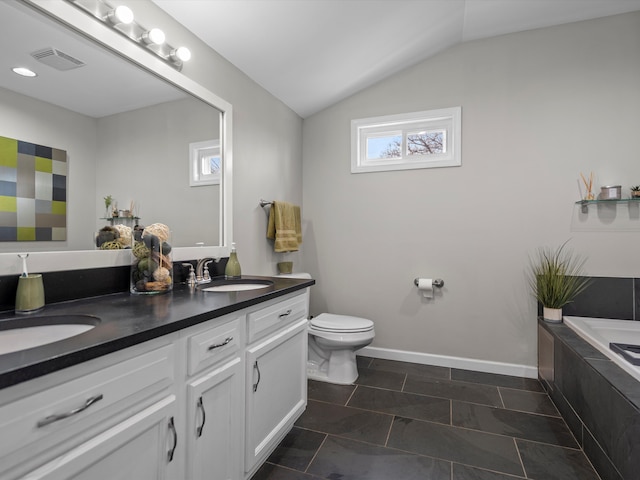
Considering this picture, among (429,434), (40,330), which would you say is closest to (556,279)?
(429,434)

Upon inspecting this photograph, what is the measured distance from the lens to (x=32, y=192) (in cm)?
123

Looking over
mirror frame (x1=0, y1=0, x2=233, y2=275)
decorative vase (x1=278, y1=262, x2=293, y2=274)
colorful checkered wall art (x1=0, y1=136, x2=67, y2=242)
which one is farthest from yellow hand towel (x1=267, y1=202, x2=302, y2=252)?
colorful checkered wall art (x1=0, y1=136, x2=67, y2=242)

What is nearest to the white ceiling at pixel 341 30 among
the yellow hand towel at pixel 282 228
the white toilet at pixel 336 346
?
the yellow hand towel at pixel 282 228

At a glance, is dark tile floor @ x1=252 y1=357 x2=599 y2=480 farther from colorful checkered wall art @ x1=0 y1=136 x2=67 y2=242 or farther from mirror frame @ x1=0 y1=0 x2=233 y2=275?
colorful checkered wall art @ x1=0 y1=136 x2=67 y2=242

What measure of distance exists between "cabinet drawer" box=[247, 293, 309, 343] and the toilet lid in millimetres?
583

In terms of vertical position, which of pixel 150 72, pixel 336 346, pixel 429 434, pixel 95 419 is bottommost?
pixel 429 434

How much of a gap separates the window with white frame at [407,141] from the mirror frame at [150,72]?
1382 millimetres

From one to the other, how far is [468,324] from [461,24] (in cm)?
238

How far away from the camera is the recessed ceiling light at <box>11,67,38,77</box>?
119 cm

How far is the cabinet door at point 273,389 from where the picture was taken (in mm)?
1480

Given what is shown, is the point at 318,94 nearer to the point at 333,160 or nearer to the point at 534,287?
the point at 333,160

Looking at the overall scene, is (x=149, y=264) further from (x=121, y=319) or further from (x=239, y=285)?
(x=239, y=285)

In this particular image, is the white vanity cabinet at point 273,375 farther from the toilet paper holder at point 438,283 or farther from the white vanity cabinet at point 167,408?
the toilet paper holder at point 438,283

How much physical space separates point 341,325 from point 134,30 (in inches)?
86.7
